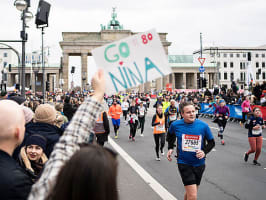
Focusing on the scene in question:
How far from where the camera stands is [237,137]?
14.1m

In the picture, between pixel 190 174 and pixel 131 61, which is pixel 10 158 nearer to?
pixel 131 61

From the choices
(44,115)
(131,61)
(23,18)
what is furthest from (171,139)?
(23,18)

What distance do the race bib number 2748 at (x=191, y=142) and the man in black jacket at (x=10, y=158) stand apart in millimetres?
3166

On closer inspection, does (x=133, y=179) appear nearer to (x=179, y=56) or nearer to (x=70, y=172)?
(x=70, y=172)

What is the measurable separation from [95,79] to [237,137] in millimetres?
13099

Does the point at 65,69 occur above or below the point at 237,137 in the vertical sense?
above

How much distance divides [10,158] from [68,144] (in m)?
0.37

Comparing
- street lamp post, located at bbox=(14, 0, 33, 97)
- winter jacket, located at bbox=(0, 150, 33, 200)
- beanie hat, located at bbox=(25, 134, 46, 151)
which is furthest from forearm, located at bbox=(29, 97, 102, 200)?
street lamp post, located at bbox=(14, 0, 33, 97)

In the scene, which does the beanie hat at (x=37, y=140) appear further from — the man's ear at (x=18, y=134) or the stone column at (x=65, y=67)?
the stone column at (x=65, y=67)

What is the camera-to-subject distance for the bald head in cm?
190

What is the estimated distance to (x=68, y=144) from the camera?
1.82 m

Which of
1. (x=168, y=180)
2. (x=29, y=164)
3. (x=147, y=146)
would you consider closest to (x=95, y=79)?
(x=29, y=164)

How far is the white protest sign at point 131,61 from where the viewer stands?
2439 mm

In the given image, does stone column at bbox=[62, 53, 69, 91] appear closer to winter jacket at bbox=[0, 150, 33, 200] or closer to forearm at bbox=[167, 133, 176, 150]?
forearm at bbox=[167, 133, 176, 150]
